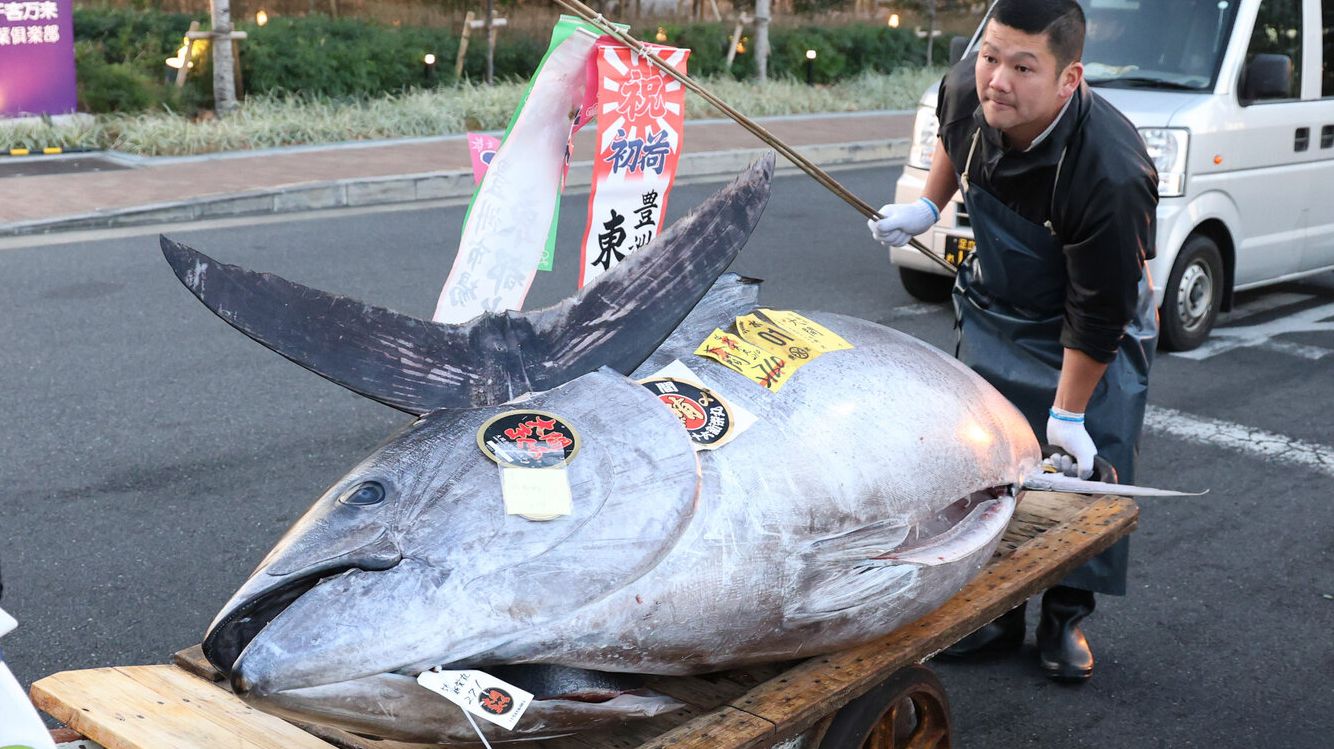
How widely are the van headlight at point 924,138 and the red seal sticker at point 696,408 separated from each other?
16.3 ft

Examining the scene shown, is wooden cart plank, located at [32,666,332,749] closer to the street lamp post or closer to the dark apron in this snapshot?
the dark apron

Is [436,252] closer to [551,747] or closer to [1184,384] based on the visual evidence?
[1184,384]

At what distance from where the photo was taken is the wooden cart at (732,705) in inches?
91.1

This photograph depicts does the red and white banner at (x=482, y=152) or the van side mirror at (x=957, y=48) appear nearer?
the red and white banner at (x=482, y=152)

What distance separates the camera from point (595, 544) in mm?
2109

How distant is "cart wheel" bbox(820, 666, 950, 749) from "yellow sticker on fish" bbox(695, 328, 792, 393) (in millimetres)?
652

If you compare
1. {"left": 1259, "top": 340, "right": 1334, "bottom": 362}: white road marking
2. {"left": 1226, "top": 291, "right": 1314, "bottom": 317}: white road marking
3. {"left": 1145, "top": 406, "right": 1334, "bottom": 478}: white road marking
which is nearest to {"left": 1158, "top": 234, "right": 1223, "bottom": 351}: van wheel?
{"left": 1259, "top": 340, "right": 1334, "bottom": 362}: white road marking

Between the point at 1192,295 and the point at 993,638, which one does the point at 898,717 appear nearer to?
the point at 993,638

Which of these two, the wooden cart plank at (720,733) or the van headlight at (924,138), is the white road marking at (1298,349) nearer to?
the van headlight at (924,138)

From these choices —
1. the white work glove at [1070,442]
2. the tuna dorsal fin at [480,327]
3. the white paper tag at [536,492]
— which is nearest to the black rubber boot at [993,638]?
the white work glove at [1070,442]

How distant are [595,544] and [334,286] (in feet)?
18.7

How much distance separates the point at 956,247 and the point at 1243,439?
1811mm

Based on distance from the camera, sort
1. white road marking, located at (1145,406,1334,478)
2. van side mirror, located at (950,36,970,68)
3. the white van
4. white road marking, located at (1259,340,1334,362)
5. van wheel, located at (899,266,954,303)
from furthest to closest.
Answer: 1. van wheel, located at (899,266,954,303)
2. white road marking, located at (1259,340,1334,362)
3. the white van
4. van side mirror, located at (950,36,970,68)
5. white road marking, located at (1145,406,1334,478)

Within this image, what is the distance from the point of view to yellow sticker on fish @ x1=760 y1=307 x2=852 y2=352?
277cm
